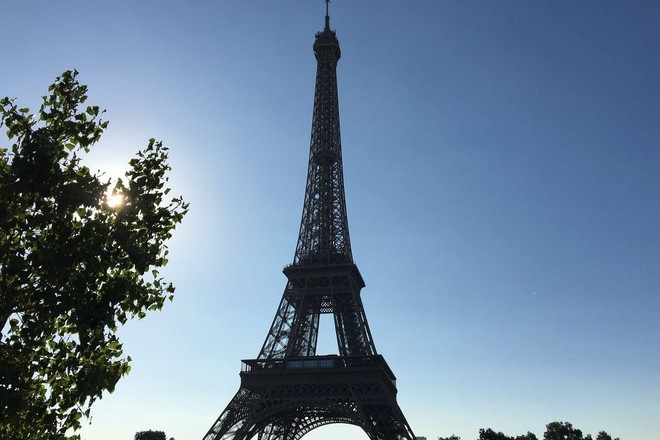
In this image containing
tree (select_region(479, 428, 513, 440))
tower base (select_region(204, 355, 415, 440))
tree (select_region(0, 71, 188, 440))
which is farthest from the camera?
tree (select_region(479, 428, 513, 440))

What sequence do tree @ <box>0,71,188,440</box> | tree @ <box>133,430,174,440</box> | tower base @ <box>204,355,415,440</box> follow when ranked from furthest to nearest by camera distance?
tree @ <box>133,430,174,440</box>
tower base @ <box>204,355,415,440</box>
tree @ <box>0,71,188,440</box>

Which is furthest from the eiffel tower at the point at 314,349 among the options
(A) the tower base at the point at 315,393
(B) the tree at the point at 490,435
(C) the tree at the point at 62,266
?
(C) the tree at the point at 62,266

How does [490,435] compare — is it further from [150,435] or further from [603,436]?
[150,435]

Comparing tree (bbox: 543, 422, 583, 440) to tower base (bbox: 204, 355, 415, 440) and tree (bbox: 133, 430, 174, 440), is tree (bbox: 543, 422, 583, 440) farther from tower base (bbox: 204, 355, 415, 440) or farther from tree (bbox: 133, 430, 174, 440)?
tree (bbox: 133, 430, 174, 440)

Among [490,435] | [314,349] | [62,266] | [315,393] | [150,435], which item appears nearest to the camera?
[62,266]

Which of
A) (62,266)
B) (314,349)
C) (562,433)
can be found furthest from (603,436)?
(62,266)

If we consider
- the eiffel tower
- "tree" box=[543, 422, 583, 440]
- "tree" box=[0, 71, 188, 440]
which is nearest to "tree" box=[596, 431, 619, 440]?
"tree" box=[543, 422, 583, 440]

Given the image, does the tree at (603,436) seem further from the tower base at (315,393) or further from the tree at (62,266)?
the tree at (62,266)

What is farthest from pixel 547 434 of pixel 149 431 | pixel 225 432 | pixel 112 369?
pixel 112 369
